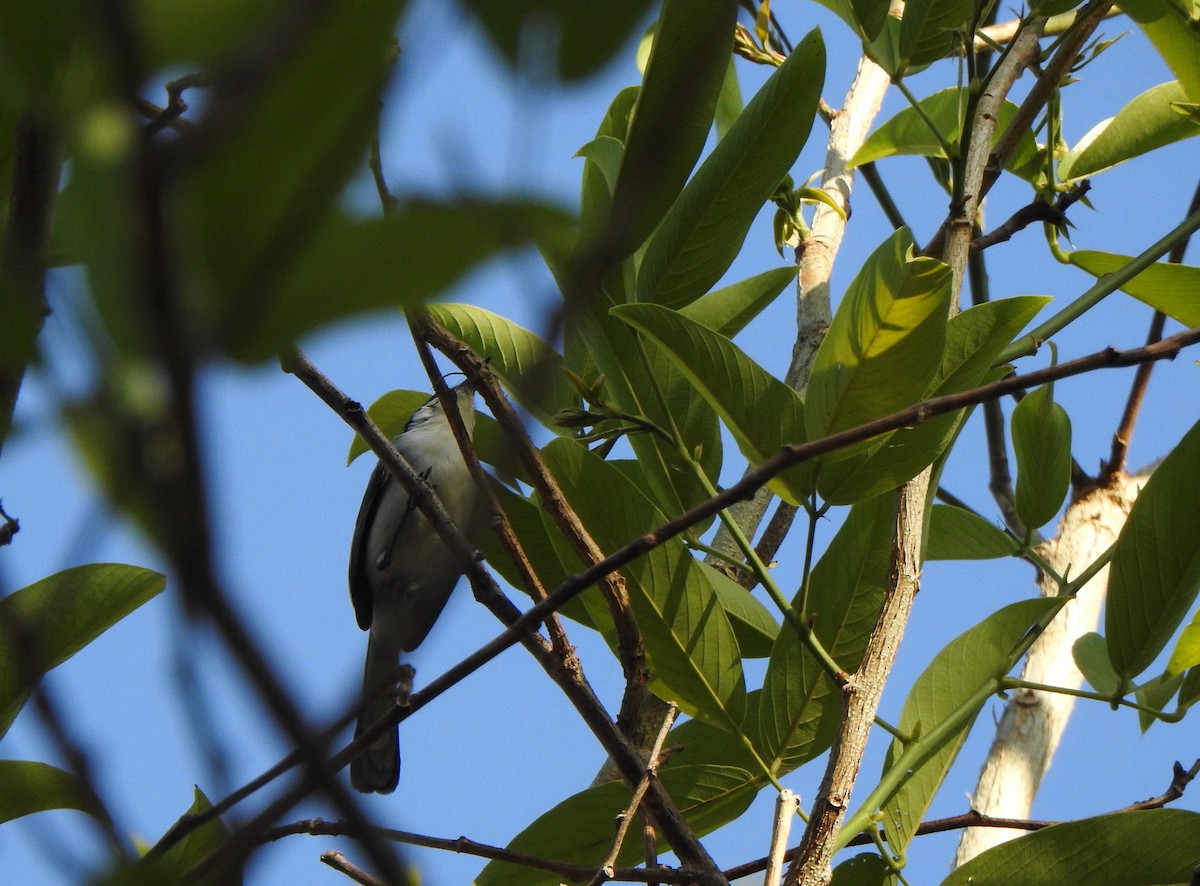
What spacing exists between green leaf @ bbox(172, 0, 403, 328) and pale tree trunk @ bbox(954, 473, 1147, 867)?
283 cm

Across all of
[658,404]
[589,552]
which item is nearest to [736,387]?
[658,404]

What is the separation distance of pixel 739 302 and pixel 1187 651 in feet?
2.65

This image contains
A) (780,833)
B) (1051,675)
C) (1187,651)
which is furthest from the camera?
(1051,675)

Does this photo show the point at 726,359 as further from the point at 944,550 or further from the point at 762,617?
the point at 944,550

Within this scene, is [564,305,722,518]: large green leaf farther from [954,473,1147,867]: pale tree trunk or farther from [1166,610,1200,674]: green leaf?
[954,473,1147,867]: pale tree trunk

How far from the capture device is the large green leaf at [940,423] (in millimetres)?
1320

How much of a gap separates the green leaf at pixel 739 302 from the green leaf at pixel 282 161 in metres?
1.54

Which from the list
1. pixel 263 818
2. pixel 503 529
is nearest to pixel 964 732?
pixel 503 529

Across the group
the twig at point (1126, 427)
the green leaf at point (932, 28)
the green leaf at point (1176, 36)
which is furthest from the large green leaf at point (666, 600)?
the twig at point (1126, 427)

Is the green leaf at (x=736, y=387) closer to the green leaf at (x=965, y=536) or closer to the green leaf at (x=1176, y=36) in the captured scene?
the green leaf at (x=965, y=536)

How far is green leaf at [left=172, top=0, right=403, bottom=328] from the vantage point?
0.31m

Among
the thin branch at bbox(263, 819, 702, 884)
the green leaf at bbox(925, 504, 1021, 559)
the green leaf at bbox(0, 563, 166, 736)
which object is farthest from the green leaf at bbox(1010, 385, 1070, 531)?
the green leaf at bbox(0, 563, 166, 736)

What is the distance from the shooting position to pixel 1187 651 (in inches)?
61.7

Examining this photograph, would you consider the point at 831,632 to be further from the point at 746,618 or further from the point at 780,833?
the point at 780,833
